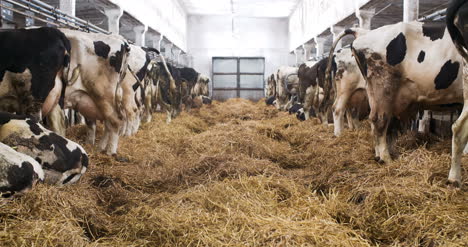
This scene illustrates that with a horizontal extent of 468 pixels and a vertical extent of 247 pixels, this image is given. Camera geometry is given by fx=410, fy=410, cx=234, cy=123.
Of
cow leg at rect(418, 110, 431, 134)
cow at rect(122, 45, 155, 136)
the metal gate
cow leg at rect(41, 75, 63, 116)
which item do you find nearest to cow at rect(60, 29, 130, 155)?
cow leg at rect(41, 75, 63, 116)

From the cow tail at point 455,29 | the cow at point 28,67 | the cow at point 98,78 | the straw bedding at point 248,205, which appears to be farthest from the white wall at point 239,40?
the cow tail at point 455,29

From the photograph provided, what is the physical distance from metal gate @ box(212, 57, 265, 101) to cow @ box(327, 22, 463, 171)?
2465cm

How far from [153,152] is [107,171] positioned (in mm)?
1486

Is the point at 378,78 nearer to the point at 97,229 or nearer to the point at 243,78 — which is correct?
the point at 97,229

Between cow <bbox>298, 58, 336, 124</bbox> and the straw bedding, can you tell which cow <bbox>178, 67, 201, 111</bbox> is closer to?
cow <bbox>298, 58, 336, 124</bbox>

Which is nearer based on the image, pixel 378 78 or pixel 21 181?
pixel 21 181

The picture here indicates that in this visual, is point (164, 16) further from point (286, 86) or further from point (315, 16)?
point (286, 86)

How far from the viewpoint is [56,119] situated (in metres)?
→ 5.19

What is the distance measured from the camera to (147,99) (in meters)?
11.0

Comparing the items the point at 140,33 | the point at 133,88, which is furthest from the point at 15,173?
the point at 140,33

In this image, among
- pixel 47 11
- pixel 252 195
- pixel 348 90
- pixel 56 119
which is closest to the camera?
pixel 252 195

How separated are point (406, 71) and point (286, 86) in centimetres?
1139

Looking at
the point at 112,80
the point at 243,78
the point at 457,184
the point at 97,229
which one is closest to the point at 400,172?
the point at 457,184

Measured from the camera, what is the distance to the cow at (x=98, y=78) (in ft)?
18.1
